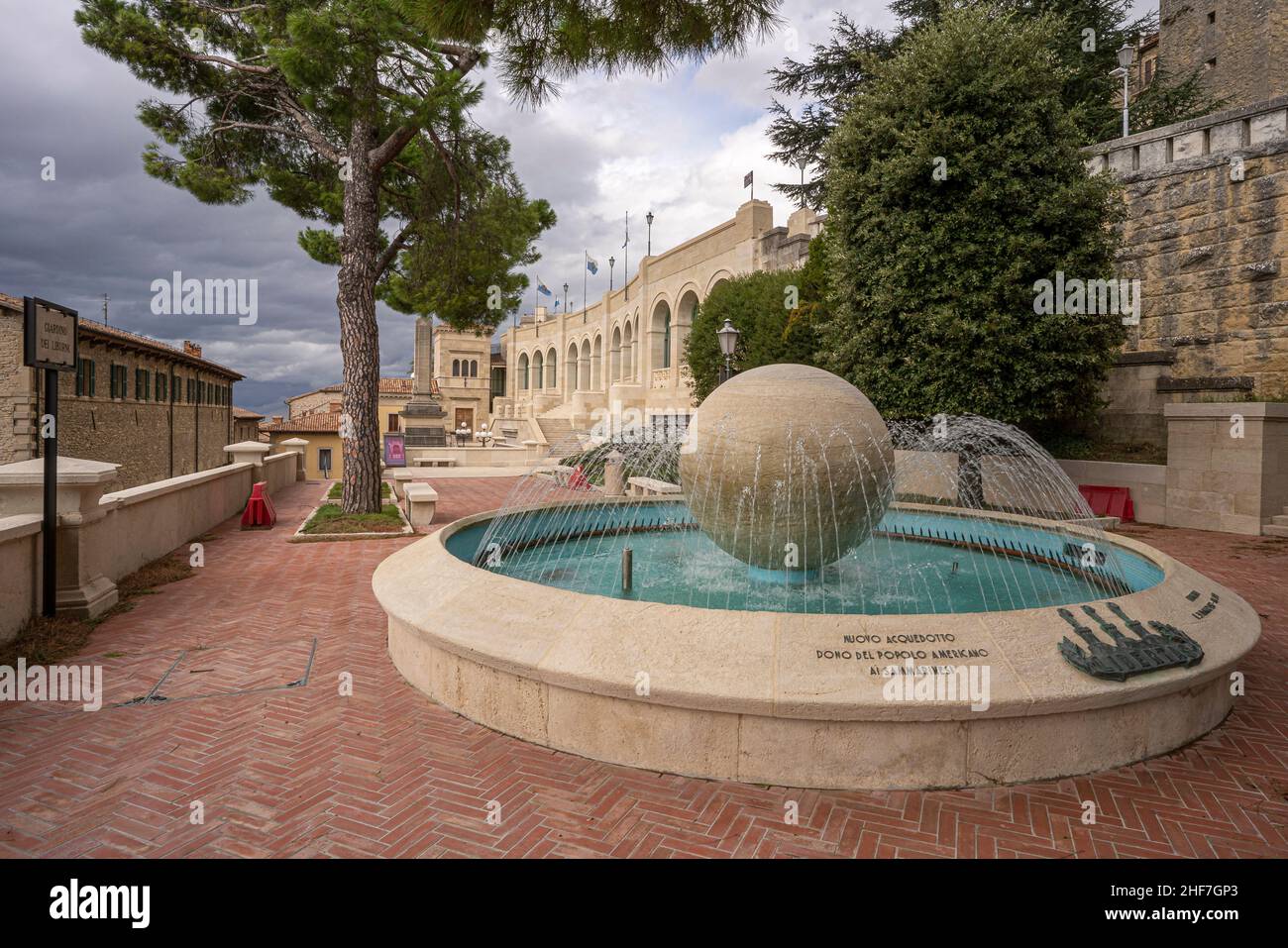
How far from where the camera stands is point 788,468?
596 cm

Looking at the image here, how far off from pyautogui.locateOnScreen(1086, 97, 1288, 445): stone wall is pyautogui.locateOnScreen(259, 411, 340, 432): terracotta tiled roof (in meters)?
48.9

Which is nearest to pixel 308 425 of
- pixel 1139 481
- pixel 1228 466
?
pixel 1139 481

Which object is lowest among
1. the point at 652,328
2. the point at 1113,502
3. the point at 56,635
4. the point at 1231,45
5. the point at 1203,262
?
the point at 56,635

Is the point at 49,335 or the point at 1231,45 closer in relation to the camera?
the point at 49,335

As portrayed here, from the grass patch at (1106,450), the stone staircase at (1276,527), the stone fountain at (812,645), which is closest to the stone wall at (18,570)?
the stone fountain at (812,645)

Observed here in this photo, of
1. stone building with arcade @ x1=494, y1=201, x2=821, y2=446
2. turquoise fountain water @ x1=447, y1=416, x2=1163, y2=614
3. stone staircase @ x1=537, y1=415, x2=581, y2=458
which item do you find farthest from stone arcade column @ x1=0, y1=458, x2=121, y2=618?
stone staircase @ x1=537, y1=415, x2=581, y2=458

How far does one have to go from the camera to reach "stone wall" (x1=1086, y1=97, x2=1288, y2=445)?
16.2 metres

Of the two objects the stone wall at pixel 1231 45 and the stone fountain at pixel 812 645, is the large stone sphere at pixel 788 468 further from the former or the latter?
the stone wall at pixel 1231 45

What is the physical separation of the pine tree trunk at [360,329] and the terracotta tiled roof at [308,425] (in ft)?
133

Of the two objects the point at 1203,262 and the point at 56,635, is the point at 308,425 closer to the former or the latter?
the point at 56,635

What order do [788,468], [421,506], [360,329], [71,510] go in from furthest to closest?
[421,506] < [360,329] < [71,510] < [788,468]

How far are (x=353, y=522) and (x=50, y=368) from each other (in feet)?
23.5

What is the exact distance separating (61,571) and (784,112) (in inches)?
1107

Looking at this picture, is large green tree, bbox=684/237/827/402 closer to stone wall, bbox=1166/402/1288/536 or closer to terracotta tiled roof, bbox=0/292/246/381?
stone wall, bbox=1166/402/1288/536
